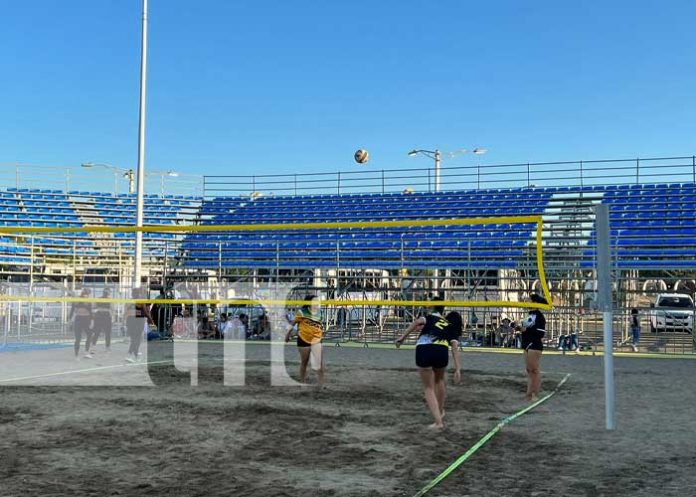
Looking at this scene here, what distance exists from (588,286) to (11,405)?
20.2 meters

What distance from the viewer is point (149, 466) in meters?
6.57

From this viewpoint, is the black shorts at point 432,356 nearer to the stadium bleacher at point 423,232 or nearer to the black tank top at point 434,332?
the black tank top at point 434,332

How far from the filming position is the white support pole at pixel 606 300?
8.53 metres

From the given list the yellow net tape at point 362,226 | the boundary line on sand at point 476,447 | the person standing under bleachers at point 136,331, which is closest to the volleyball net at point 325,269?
the person standing under bleachers at point 136,331

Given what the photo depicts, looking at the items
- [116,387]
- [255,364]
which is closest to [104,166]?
[255,364]

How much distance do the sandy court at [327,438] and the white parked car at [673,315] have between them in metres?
9.08

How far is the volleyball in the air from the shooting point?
132 ft

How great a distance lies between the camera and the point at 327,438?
787 cm

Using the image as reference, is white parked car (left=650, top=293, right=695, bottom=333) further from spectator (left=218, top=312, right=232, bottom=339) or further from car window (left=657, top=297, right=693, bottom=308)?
spectator (left=218, top=312, right=232, bottom=339)

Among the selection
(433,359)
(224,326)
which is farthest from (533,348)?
(224,326)

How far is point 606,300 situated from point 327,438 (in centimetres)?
370

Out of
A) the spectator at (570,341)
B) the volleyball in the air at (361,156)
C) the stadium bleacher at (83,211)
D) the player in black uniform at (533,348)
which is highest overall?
the volleyball in the air at (361,156)

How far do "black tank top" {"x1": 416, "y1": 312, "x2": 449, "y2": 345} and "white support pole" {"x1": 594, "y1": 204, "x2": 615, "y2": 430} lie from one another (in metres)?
1.87

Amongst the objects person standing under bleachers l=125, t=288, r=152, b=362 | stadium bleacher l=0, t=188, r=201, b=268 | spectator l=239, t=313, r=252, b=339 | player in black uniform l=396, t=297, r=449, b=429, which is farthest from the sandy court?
stadium bleacher l=0, t=188, r=201, b=268
